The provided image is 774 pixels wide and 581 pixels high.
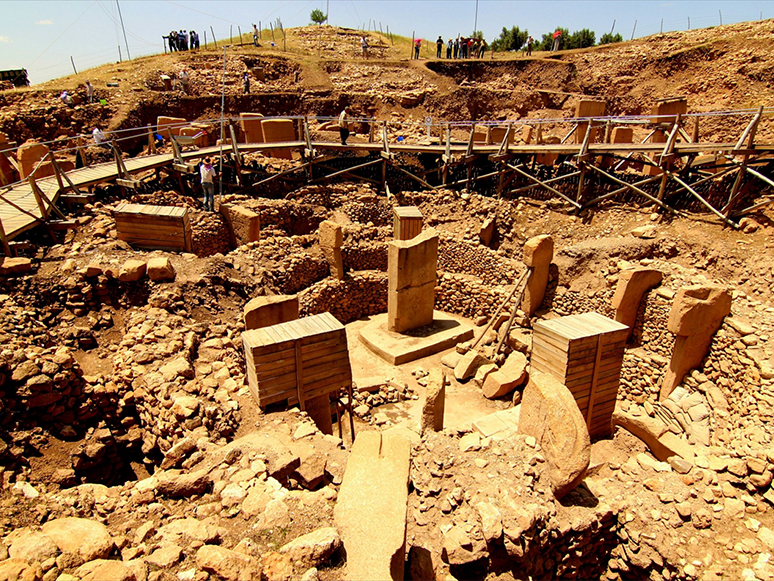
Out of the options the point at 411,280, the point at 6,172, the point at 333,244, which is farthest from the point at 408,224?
the point at 6,172

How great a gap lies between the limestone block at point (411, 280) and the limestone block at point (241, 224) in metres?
3.62

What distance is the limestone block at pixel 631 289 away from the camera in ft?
29.3

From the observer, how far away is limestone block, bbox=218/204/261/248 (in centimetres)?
1110

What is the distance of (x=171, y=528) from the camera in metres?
3.52

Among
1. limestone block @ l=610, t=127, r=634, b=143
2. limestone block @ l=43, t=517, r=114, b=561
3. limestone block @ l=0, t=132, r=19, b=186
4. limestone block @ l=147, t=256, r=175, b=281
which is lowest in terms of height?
limestone block @ l=43, t=517, r=114, b=561

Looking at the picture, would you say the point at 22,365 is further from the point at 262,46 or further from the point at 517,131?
the point at 262,46

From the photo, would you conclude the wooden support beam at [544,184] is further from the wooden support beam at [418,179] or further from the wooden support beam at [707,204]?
Answer: the wooden support beam at [418,179]

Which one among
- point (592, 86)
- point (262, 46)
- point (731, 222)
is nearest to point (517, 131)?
point (592, 86)

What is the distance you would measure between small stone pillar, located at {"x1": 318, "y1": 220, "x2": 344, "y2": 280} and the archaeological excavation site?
96 mm

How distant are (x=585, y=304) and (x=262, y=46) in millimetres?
27293

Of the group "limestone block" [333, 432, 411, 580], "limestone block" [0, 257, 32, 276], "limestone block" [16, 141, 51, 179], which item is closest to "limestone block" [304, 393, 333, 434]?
"limestone block" [333, 432, 411, 580]

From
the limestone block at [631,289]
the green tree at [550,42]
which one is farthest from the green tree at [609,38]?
the limestone block at [631,289]

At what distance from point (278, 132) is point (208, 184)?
492 centimetres

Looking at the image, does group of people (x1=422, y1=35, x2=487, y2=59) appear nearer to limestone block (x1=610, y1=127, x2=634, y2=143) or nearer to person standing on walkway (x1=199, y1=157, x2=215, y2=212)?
limestone block (x1=610, y1=127, x2=634, y2=143)
